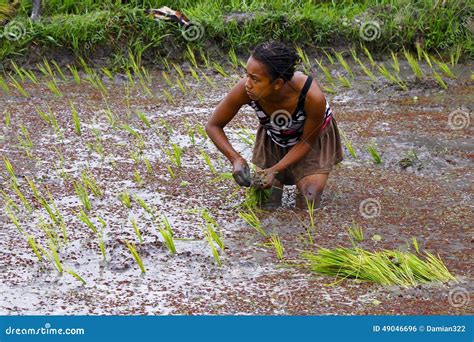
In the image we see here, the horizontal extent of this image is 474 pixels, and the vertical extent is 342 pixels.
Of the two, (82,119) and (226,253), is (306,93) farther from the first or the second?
(82,119)

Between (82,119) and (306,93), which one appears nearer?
(306,93)

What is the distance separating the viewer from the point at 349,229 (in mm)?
4859

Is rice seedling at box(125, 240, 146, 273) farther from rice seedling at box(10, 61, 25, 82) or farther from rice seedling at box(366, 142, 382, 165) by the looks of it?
rice seedling at box(10, 61, 25, 82)

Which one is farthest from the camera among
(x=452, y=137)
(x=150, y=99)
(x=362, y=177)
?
→ (x=150, y=99)

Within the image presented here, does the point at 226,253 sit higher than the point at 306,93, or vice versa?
the point at 306,93

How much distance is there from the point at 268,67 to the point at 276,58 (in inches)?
2.2

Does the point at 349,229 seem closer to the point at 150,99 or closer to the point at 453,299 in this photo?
the point at 453,299

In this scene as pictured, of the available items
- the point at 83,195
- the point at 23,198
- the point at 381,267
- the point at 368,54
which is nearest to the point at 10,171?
the point at 23,198

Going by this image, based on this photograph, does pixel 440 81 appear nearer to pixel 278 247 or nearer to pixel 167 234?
pixel 278 247

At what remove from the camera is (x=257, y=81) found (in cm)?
490

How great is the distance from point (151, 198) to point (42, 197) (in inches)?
22.8

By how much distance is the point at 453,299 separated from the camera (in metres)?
4.21


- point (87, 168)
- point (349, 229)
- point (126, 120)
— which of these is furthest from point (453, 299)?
point (126, 120)

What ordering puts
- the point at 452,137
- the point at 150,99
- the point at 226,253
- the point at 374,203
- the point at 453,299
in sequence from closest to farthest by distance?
the point at 453,299 → the point at 226,253 → the point at 374,203 → the point at 452,137 → the point at 150,99
